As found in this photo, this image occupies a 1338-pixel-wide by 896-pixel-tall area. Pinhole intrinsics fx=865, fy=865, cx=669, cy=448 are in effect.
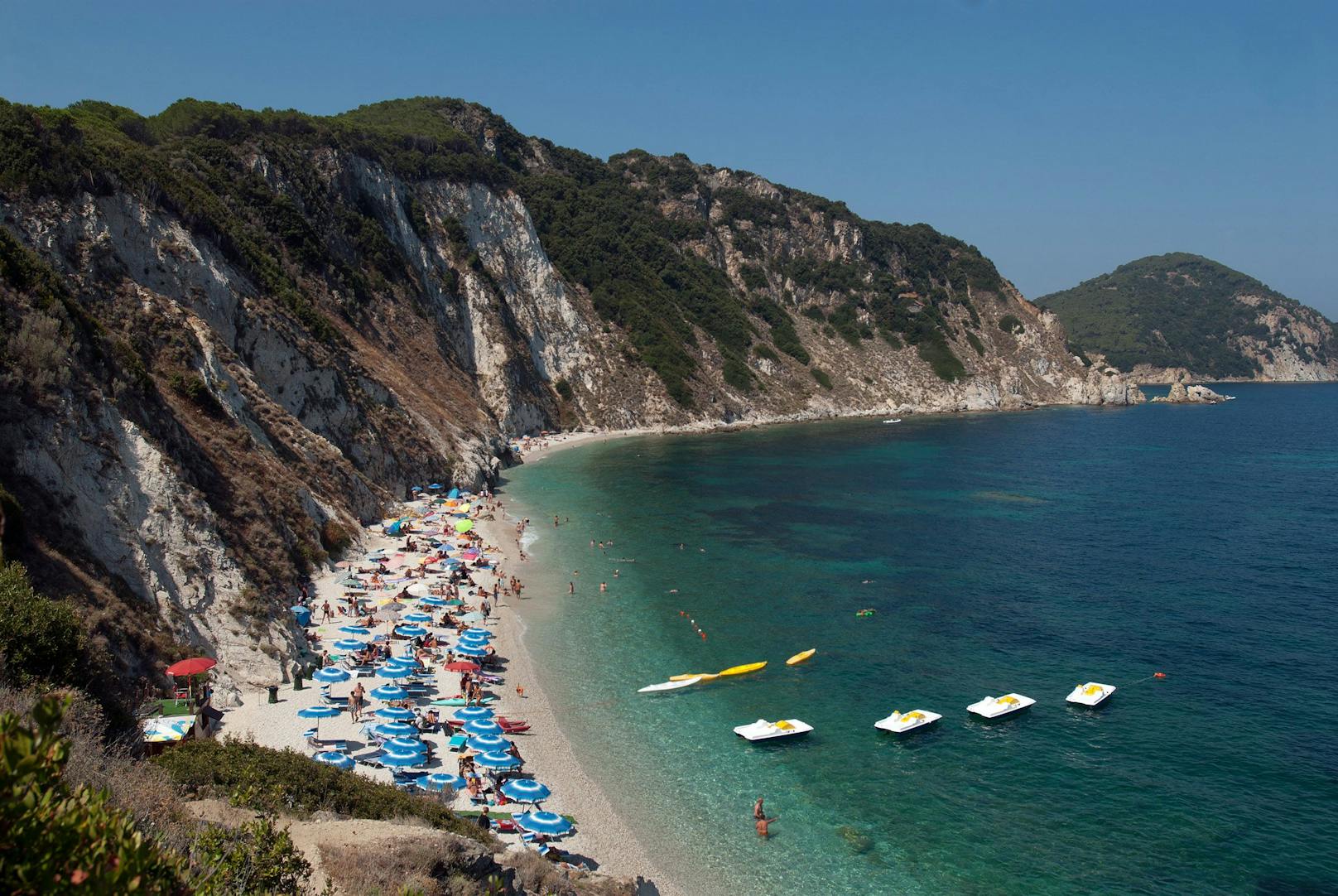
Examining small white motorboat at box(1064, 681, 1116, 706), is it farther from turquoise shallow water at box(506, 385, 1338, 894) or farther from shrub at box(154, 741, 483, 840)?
shrub at box(154, 741, 483, 840)

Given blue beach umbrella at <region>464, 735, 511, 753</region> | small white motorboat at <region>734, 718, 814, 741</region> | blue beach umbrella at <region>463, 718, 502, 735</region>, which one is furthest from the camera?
small white motorboat at <region>734, 718, 814, 741</region>

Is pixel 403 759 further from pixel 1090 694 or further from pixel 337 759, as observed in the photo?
pixel 1090 694

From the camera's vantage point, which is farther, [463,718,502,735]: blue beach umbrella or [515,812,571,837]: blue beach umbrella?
[463,718,502,735]: blue beach umbrella

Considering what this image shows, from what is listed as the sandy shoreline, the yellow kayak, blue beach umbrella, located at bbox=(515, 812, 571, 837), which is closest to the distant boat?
the yellow kayak

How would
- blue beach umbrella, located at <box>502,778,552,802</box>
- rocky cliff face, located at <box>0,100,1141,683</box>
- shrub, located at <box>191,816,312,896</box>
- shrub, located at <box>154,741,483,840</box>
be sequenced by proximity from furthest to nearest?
rocky cliff face, located at <box>0,100,1141,683</box>, blue beach umbrella, located at <box>502,778,552,802</box>, shrub, located at <box>154,741,483,840</box>, shrub, located at <box>191,816,312,896</box>

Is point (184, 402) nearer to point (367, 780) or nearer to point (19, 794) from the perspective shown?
point (367, 780)

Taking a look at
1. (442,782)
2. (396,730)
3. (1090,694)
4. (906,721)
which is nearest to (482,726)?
(396,730)
